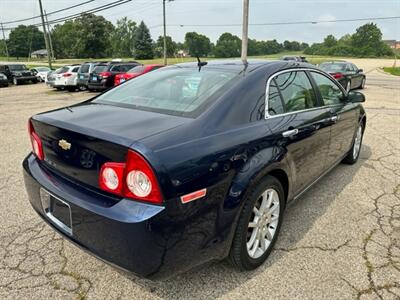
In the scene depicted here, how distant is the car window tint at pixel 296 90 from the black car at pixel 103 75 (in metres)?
13.9

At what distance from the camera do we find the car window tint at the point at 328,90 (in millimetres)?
3536

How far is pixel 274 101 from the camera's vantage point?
2.65 m

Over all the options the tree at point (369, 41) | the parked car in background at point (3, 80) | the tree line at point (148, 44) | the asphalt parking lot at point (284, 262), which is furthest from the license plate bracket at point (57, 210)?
the tree at point (369, 41)

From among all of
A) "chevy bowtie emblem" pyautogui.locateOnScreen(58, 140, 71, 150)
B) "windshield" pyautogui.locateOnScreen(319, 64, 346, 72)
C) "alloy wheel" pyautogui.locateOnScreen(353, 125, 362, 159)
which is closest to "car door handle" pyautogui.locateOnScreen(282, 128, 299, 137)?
"chevy bowtie emblem" pyautogui.locateOnScreen(58, 140, 71, 150)

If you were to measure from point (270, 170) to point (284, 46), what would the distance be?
102 meters

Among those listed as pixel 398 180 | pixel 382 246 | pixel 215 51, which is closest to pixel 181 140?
pixel 382 246

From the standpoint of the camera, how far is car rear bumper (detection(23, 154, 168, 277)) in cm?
172

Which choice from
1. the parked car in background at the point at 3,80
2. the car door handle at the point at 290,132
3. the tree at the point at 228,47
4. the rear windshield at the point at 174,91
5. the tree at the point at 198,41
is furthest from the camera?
the tree at the point at 198,41

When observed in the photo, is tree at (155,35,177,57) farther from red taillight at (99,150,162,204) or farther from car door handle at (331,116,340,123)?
red taillight at (99,150,162,204)

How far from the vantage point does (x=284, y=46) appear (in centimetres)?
9594

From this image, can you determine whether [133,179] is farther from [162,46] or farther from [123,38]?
[123,38]

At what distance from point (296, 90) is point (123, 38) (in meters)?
114

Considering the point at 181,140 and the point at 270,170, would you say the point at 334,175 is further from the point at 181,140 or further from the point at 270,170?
the point at 181,140

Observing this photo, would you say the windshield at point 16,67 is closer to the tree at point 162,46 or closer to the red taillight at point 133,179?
the red taillight at point 133,179
